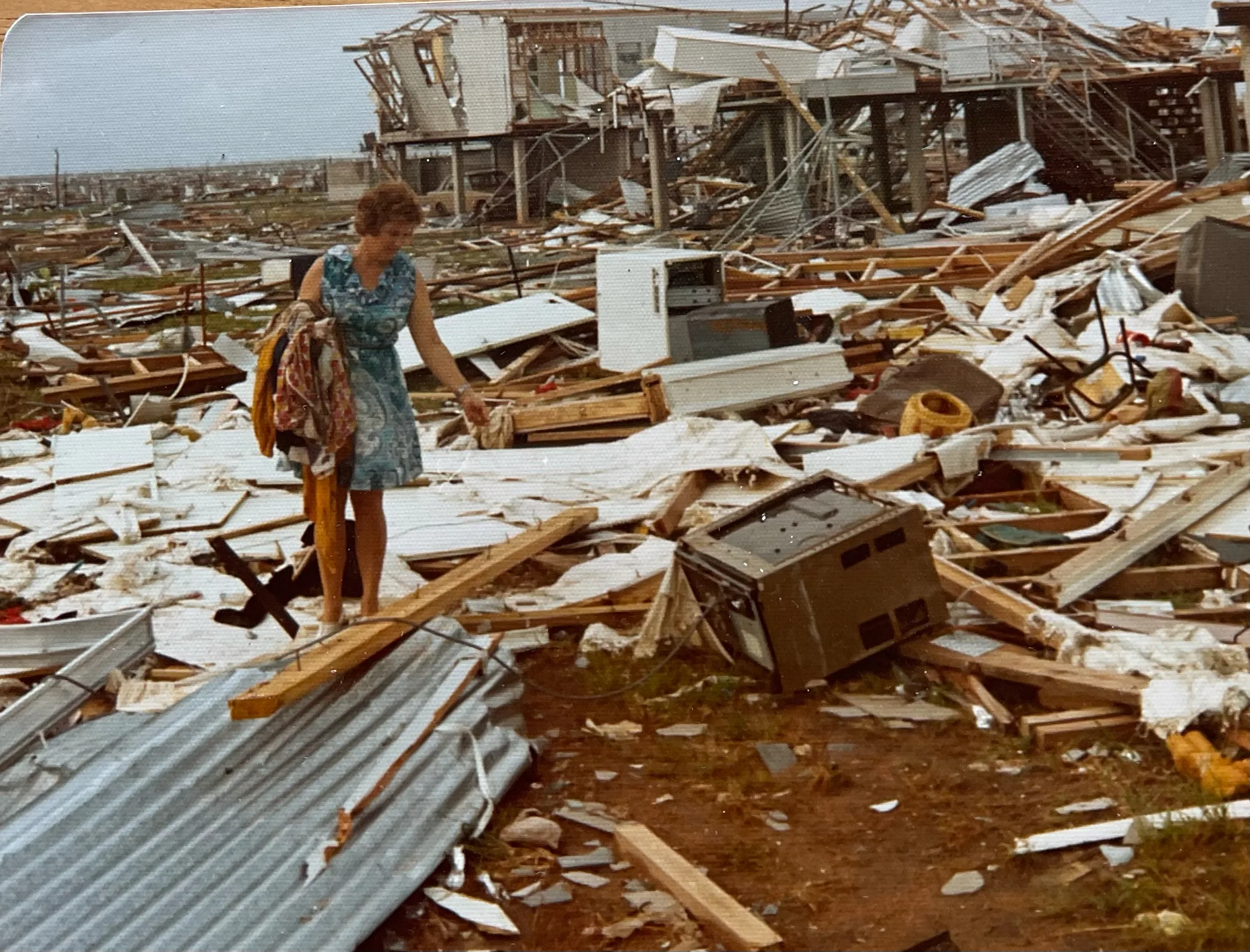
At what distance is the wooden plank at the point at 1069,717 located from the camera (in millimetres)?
4227

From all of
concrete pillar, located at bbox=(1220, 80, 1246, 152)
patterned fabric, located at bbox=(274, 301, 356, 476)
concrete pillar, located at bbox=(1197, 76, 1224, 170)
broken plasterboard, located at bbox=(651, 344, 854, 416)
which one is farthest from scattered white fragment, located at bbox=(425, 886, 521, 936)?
concrete pillar, located at bbox=(1197, 76, 1224, 170)

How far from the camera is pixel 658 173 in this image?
2217 cm

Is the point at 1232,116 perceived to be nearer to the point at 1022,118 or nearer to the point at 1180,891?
the point at 1022,118

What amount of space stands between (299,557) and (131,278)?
1480 centimetres

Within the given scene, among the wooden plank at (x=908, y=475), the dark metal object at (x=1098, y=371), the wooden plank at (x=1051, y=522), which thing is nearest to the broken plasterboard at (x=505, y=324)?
the dark metal object at (x=1098, y=371)

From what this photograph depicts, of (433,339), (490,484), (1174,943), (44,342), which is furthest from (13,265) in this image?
(1174,943)

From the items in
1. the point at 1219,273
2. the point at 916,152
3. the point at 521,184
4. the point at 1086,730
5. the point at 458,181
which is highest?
the point at 458,181

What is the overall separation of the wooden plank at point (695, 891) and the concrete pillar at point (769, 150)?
18257 millimetres

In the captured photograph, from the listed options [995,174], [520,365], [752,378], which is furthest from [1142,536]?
[995,174]

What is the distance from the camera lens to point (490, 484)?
23.4 feet

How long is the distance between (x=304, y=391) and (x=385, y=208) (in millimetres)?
672

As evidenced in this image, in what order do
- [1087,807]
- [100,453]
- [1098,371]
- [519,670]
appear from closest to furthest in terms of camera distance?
1. [1087,807]
2. [519,670]
3. [100,453]
4. [1098,371]

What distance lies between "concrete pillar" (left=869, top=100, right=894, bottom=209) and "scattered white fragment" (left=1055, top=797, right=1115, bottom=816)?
18.8 metres

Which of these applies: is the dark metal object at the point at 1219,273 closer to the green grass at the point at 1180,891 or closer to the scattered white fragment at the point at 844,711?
the scattered white fragment at the point at 844,711
